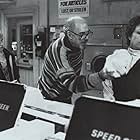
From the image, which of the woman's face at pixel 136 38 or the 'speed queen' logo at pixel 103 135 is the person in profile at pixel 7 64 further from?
the 'speed queen' logo at pixel 103 135

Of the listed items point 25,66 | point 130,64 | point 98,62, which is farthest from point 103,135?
point 25,66

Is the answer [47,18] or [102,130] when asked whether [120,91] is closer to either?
[47,18]

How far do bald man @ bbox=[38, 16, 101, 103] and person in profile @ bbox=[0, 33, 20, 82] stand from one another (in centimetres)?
48

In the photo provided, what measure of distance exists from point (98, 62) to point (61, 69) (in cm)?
42

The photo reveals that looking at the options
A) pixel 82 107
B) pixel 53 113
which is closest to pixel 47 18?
pixel 53 113

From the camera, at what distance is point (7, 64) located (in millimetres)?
3137

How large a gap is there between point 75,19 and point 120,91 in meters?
0.85

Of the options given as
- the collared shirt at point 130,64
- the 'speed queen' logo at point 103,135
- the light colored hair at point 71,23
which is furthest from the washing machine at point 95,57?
the 'speed queen' logo at point 103,135

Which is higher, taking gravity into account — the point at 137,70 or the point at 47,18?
the point at 47,18

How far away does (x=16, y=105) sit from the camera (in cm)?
136

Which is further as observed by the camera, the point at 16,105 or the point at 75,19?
the point at 75,19

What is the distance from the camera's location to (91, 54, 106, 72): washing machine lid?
237 centimetres

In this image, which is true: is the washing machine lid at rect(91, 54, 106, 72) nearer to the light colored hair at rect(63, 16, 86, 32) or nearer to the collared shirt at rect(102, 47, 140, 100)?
the collared shirt at rect(102, 47, 140, 100)

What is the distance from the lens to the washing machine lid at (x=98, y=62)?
7.79 feet
